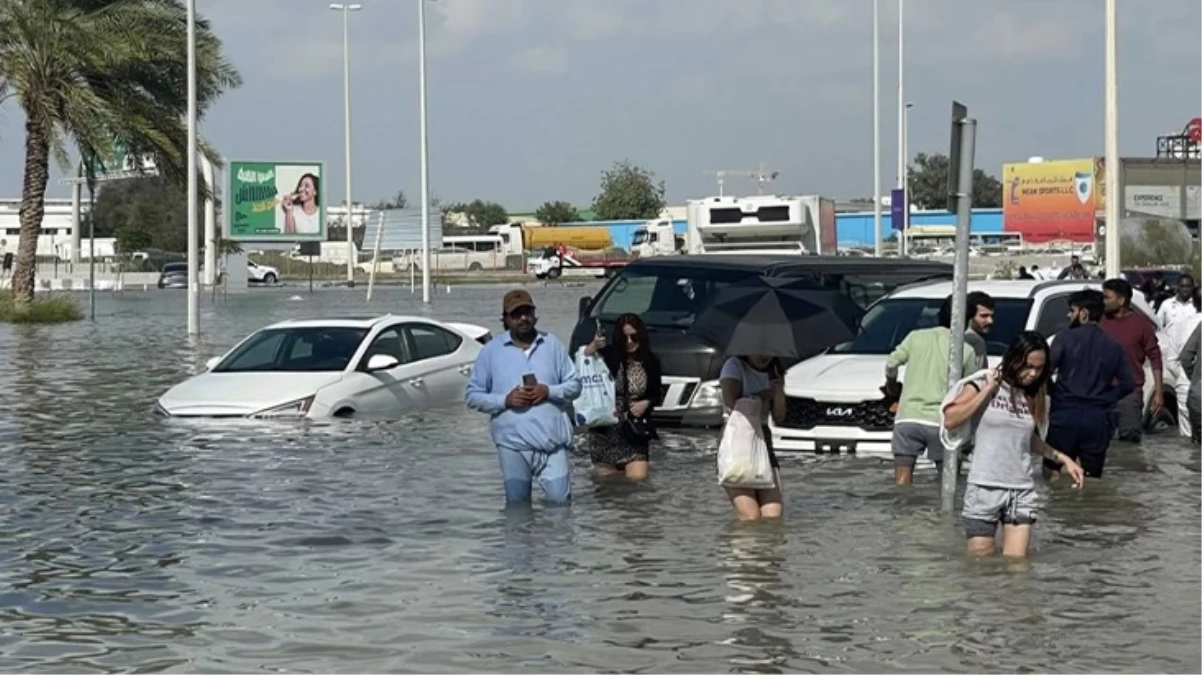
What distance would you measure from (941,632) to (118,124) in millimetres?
37687

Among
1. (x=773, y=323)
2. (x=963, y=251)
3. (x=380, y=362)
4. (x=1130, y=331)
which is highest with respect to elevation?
(x=963, y=251)

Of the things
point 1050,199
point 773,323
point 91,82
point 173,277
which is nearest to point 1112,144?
point 773,323

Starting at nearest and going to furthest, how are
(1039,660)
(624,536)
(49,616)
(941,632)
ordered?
(1039,660)
(941,632)
(49,616)
(624,536)

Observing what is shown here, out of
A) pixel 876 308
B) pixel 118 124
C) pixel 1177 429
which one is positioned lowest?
pixel 1177 429

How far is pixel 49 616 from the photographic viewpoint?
9695 mm

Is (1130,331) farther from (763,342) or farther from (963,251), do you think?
(763,342)

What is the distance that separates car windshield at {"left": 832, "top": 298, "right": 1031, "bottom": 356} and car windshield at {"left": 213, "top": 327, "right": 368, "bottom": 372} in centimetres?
545

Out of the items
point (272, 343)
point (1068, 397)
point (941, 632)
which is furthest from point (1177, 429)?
point (941, 632)

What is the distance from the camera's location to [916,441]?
44.0 ft

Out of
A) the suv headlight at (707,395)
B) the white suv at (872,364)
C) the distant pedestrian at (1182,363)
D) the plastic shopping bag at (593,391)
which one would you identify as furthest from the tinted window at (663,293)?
the plastic shopping bag at (593,391)

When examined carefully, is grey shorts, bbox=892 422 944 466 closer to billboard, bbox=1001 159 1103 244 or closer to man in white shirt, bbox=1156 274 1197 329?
man in white shirt, bbox=1156 274 1197 329

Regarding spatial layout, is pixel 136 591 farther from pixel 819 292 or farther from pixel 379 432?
pixel 379 432

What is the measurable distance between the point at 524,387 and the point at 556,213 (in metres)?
140

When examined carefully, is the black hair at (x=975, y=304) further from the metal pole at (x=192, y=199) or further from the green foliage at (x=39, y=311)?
the green foliage at (x=39, y=311)
